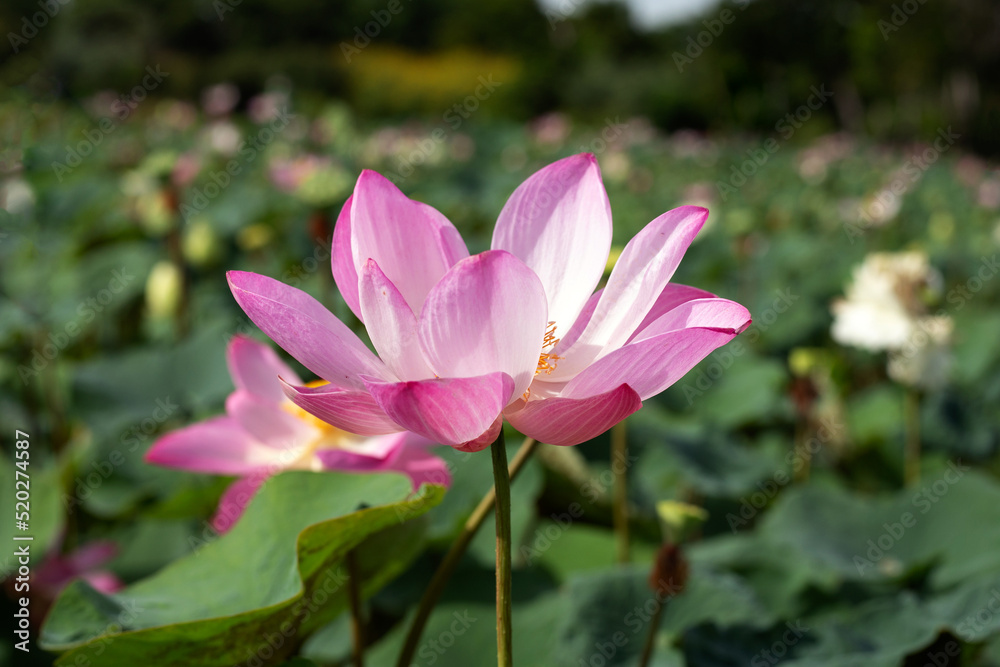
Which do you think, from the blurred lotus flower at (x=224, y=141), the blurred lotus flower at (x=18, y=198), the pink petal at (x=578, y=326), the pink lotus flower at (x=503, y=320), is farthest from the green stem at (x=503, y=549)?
the blurred lotus flower at (x=224, y=141)

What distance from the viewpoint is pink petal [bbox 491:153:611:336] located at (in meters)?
0.52

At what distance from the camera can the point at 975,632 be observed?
70 cm

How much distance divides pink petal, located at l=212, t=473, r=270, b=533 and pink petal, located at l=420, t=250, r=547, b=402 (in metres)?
0.37

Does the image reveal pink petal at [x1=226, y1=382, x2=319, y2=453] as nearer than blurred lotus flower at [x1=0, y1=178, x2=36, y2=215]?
Yes

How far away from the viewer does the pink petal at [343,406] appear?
42 centimetres

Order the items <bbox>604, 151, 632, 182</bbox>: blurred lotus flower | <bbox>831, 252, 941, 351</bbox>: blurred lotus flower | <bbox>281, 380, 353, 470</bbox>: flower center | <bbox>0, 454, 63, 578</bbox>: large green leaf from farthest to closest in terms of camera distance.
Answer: <bbox>604, 151, 632, 182</bbox>: blurred lotus flower
<bbox>831, 252, 941, 351</bbox>: blurred lotus flower
<bbox>0, 454, 63, 578</bbox>: large green leaf
<bbox>281, 380, 353, 470</bbox>: flower center

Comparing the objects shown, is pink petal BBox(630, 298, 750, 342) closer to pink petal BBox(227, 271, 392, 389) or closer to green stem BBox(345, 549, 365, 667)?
pink petal BBox(227, 271, 392, 389)

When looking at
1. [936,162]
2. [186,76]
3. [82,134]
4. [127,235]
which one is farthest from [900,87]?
[127,235]

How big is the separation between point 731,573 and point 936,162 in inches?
344

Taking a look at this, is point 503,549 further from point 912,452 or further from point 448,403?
point 912,452

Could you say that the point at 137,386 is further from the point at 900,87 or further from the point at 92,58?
the point at 900,87

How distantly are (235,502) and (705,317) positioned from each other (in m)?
0.51

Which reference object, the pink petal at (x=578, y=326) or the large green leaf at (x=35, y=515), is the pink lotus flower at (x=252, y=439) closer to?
the pink petal at (x=578, y=326)

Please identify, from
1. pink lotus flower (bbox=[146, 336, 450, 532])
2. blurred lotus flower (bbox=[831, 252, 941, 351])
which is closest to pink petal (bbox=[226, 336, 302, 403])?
pink lotus flower (bbox=[146, 336, 450, 532])
